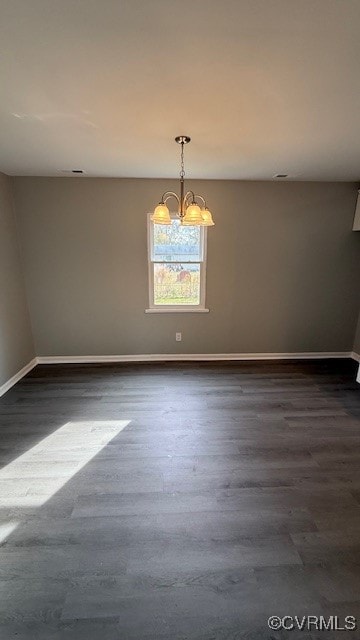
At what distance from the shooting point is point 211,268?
362 cm

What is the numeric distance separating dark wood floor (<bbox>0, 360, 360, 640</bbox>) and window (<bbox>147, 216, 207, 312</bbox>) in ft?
4.44

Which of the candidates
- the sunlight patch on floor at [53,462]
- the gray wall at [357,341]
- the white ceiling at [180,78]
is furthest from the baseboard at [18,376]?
→ the gray wall at [357,341]

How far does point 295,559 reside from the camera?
139 cm

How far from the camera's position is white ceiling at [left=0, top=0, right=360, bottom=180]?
39.8 inches

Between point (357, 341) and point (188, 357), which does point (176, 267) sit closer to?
point (188, 357)

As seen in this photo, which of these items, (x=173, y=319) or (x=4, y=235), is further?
(x=173, y=319)

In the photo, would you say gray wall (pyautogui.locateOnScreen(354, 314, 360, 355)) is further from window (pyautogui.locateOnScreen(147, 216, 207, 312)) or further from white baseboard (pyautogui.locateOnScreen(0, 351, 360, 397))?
window (pyautogui.locateOnScreen(147, 216, 207, 312))

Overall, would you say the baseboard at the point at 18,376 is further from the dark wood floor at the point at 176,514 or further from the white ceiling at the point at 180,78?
the white ceiling at the point at 180,78

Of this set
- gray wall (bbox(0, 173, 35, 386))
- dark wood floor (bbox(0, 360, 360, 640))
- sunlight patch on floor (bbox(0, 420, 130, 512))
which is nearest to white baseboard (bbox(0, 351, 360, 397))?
gray wall (bbox(0, 173, 35, 386))

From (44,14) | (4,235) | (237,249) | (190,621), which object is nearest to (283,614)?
(190,621)

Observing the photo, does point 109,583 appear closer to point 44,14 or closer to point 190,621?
point 190,621

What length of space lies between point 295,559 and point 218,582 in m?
0.43

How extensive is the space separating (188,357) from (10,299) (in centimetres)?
243

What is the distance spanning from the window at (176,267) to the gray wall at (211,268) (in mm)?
121
